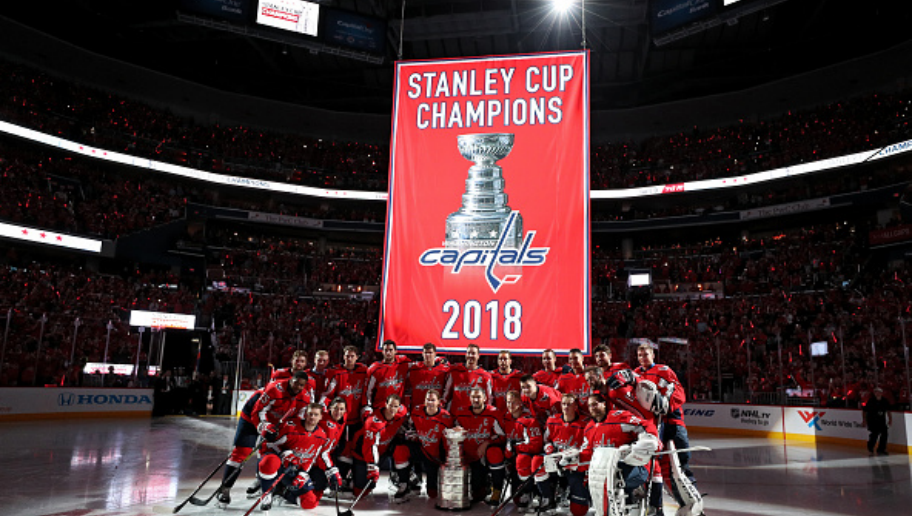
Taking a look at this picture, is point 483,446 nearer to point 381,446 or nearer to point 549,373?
point 381,446

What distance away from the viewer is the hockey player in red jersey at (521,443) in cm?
657

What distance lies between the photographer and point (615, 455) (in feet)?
16.2

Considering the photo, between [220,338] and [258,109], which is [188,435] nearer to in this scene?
[220,338]

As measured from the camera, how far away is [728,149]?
2944 cm

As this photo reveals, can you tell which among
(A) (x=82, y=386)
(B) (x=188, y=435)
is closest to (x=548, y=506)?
(B) (x=188, y=435)

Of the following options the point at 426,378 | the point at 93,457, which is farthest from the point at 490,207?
the point at 93,457

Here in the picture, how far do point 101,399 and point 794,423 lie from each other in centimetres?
1851

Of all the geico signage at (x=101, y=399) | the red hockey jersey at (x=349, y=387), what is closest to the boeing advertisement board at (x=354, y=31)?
the geico signage at (x=101, y=399)

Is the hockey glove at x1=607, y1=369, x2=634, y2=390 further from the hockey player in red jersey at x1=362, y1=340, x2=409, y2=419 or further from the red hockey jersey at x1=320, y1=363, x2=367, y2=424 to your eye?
the red hockey jersey at x1=320, y1=363, x2=367, y2=424

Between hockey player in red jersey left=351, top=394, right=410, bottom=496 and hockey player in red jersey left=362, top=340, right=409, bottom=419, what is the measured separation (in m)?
0.33

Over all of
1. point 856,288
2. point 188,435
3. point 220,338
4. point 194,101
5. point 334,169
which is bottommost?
point 188,435

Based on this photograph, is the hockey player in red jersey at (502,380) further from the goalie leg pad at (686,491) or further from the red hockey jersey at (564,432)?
the goalie leg pad at (686,491)

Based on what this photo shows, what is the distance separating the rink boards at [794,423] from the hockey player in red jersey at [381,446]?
38.5 feet

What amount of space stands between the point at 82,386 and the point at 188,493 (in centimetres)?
1201
